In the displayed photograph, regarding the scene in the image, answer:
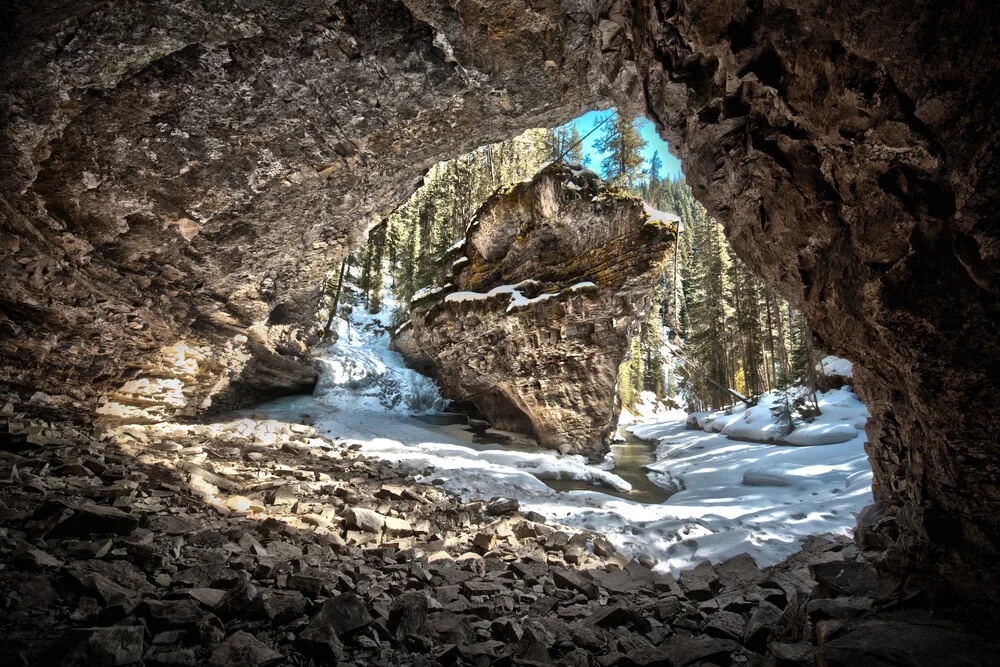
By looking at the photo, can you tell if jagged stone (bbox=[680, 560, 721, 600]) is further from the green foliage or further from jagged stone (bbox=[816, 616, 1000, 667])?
the green foliage

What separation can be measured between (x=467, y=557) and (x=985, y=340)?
197 inches

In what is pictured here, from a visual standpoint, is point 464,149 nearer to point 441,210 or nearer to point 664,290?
point 664,290

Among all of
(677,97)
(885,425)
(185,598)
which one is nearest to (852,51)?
(677,97)

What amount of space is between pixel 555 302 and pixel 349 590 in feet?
40.2

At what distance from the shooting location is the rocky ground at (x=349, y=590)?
229cm

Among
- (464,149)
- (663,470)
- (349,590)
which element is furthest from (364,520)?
(663,470)

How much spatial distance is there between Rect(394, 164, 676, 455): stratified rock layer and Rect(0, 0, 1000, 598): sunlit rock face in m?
7.18

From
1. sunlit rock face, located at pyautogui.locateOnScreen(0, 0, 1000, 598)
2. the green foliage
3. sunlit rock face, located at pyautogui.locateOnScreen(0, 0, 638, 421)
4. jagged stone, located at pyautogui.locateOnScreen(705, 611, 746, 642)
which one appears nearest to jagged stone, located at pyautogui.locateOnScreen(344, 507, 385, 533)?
jagged stone, located at pyautogui.locateOnScreen(705, 611, 746, 642)

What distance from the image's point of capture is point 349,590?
3.50 meters

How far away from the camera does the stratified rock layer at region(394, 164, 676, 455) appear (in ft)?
47.1

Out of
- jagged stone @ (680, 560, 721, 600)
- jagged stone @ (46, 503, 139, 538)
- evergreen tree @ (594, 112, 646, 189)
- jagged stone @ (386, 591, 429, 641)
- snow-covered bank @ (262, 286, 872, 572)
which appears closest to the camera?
jagged stone @ (386, 591, 429, 641)

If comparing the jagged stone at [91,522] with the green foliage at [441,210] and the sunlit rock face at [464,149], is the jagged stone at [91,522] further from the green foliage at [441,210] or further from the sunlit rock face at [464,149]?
the green foliage at [441,210]

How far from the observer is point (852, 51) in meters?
2.36

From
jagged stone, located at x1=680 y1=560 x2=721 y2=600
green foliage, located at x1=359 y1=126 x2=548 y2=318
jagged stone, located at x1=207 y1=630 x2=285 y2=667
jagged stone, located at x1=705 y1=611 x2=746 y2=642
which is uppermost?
green foliage, located at x1=359 y1=126 x2=548 y2=318
